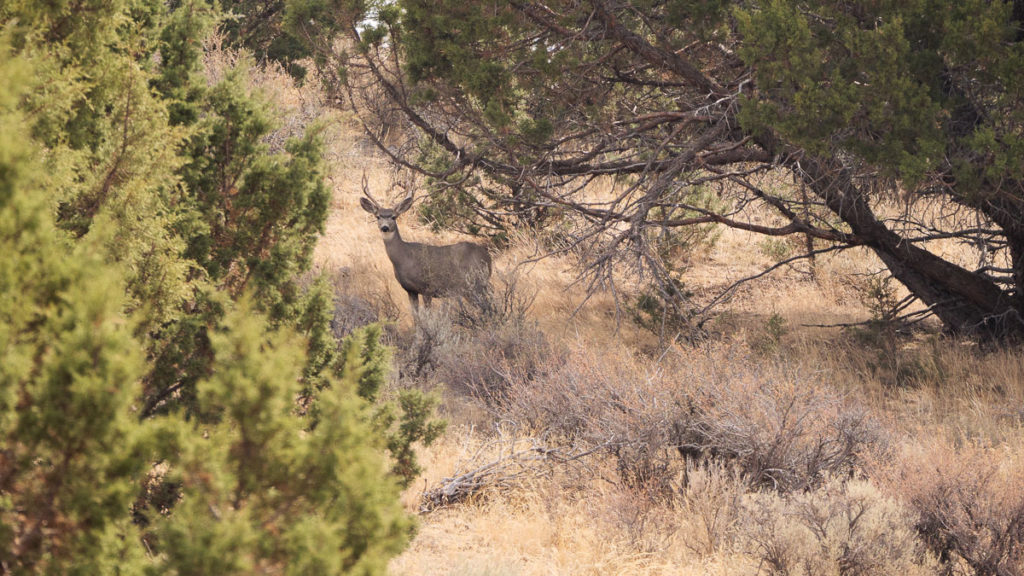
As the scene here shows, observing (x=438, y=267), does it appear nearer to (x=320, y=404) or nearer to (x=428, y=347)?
(x=428, y=347)

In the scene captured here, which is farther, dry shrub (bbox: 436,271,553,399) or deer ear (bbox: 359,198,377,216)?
deer ear (bbox: 359,198,377,216)

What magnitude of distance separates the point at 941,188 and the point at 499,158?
424 cm

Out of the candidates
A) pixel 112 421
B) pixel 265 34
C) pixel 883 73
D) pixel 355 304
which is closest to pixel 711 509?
pixel 883 73

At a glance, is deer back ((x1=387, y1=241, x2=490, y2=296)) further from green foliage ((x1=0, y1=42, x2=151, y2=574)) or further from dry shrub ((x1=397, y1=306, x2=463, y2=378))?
green foliage ((x1=0, y1=42, x2=151, y2=574))

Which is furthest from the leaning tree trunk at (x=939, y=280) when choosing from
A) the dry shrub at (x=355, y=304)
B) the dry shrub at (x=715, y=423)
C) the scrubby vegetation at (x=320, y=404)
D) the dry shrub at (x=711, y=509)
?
the dry shrub at (x=355, y=304)

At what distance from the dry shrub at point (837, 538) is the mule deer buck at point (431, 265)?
596 cm

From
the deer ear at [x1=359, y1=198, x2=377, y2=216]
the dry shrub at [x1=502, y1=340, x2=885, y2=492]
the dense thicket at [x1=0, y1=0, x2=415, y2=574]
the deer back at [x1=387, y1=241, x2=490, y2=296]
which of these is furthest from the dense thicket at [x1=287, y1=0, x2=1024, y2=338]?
the dense thicket at [x1=0, y1=0, x2=415, y2=574]

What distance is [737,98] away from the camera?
684 centimetres

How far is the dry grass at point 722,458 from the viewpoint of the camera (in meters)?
4.25

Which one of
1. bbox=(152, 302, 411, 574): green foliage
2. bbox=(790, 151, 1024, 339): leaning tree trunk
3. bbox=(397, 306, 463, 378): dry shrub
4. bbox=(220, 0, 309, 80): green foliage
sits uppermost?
bbox=(220, 0, 309, 80): green foliage

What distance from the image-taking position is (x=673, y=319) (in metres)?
9.33

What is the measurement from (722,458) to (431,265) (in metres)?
5.45

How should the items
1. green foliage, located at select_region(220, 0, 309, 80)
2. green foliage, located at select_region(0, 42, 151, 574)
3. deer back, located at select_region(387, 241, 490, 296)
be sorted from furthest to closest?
green foliage, located at select_region(220, 0, 309, 80) < deer back, located at select_region(387, 241, 490, 296) < green foliage, located at select_region(0, 42, 151, 574)

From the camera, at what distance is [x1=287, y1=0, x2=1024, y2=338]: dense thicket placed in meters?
5.72
